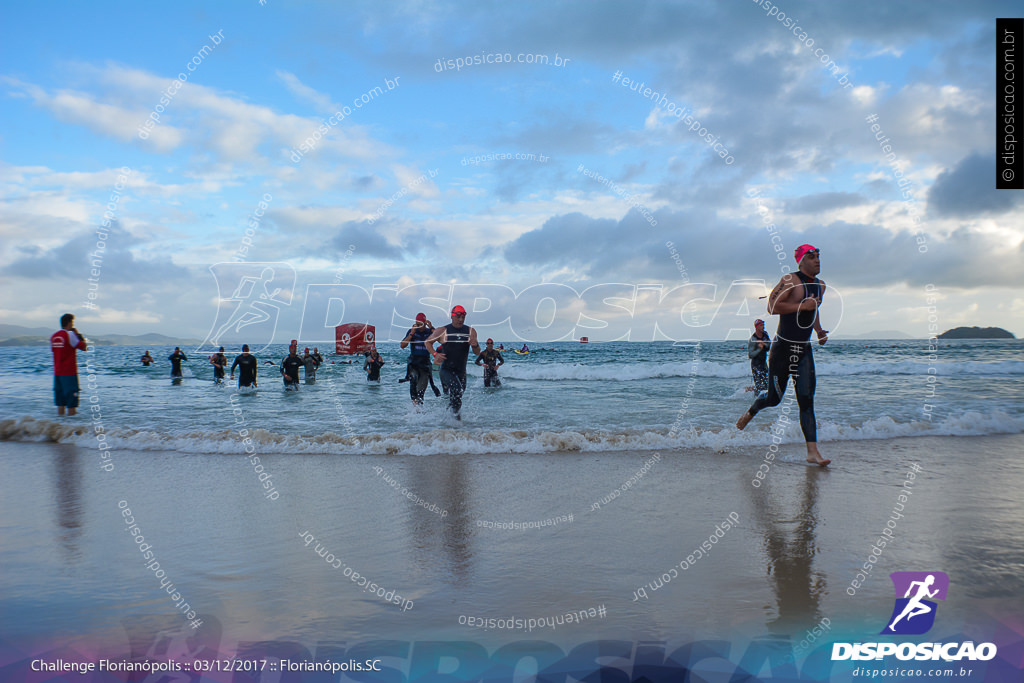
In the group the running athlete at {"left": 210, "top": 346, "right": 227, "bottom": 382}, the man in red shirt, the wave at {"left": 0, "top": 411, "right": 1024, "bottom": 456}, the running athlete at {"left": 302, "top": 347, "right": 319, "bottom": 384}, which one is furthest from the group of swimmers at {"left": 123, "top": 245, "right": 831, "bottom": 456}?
the running athlete at {"left": 210, "top": 346, "right": 227, "bottom": 382}

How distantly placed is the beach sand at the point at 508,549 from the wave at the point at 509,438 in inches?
53.1

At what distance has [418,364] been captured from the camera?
12641 mm

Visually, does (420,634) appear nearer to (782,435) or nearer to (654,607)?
(654,607)

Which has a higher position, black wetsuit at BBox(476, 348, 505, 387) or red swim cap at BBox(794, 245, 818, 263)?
Result: red swim cap at BBox(794, 245, 818, 263)

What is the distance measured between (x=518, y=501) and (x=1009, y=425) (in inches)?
357

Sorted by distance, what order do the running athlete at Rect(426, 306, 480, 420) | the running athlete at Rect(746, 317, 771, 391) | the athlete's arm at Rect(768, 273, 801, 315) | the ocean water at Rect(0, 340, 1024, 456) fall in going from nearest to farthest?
1. the athlete's arm at Rect(768, 273, 801, 315)
2. the ocean water at Rect(0, 340, 1024, 456)
3. the running athlete at Rect(426, 306, 480, 420)
4. the running athlete at Rect(746, 317, 771, 391)

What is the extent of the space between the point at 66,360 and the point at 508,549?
38.6 ft

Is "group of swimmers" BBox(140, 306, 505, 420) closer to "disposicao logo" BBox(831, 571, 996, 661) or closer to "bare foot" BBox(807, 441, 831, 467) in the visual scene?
"bare foot" BBox(807, 441, 831, 467)

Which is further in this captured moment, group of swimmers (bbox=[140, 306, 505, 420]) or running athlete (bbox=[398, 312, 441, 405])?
running athlete (bbox=[398, 312, 441, 405])

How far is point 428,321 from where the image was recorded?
44.8 feet

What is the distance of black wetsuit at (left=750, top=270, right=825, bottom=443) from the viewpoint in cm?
679

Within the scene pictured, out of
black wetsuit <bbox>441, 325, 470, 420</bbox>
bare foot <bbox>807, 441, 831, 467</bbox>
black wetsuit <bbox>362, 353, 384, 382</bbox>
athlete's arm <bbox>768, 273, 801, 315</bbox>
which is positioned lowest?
bare foot <bbox>807, 441, 831, 467</bbox>

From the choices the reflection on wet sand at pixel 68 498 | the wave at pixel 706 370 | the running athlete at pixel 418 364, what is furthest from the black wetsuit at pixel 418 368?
the wave at pixel 706 370

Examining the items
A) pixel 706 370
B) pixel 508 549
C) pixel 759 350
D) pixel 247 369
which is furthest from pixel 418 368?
pixel 706 370
